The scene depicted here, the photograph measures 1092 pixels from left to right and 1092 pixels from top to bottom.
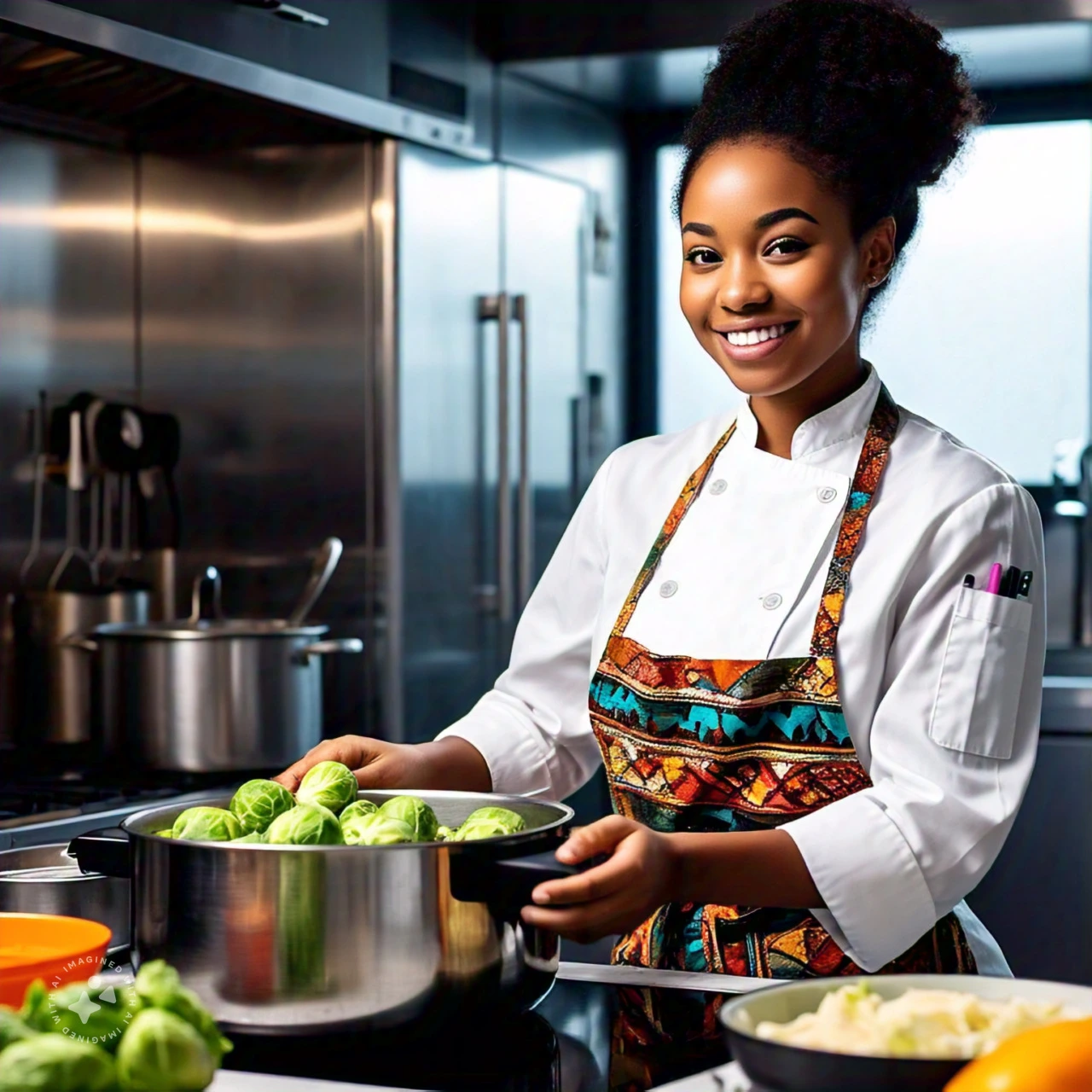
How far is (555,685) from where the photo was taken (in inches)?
60.8

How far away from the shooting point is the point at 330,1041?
3.01ft

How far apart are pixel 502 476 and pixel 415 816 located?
182 centimetres

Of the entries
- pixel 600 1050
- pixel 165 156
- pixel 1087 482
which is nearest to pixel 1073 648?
pixel 1087 482

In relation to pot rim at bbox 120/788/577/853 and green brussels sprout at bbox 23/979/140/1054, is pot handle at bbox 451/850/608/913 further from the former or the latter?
green brussels sprout at bbox 23/979/140/1054

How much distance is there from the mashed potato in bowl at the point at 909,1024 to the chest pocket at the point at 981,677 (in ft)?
1.46

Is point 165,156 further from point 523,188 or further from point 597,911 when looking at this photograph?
point 597,911

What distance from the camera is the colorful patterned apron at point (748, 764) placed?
1.32 m

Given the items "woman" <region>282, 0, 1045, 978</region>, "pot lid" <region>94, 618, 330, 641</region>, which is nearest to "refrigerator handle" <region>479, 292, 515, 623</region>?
"pot lid" <region>94, 618, 330, 641</region>

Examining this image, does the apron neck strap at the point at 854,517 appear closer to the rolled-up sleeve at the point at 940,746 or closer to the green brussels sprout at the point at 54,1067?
the rolled-up sleeve at the point at 940,746

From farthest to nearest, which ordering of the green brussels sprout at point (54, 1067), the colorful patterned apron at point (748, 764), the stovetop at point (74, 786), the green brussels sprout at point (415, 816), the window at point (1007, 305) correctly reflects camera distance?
1. the window at point (1007, 305)
2. the stovetop at point (74, 786)
3. the colorful patterned apron at point (748, 764)
4. the green brussels sprout at point (415, 816)
5. the green brussels sprout at point (54, 1067)

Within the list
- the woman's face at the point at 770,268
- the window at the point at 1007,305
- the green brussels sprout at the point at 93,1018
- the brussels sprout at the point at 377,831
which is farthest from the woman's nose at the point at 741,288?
the window at the point at 1007,305

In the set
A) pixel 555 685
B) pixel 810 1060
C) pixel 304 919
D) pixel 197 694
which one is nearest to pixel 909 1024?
pixel 810 1060

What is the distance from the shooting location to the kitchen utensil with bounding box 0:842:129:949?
64.9 inches

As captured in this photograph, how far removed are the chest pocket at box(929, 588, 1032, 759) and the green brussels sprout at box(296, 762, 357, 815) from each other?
1.48 ft
